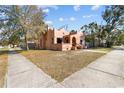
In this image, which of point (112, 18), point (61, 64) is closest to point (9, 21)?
point (61, 64)

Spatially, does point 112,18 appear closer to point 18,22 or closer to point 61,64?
point 18,22

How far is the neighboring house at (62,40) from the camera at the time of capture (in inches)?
662

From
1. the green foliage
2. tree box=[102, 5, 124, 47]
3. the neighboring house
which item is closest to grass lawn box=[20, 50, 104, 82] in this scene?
the green foliage

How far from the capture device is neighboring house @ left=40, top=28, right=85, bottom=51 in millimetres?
16817

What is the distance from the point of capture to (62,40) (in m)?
17.9

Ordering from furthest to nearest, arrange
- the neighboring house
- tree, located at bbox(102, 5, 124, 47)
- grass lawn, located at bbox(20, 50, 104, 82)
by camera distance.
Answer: tree, located at bbox(102, 5, 124, 47), the neighboring house, grass lawn, located at bbox(20, 50, 104, 82)

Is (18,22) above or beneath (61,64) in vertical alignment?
above

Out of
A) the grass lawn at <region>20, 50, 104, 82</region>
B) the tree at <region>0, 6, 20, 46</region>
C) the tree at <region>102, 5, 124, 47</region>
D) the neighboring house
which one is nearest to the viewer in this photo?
the grass lawn at <region>20, 50, 104, 82</region>

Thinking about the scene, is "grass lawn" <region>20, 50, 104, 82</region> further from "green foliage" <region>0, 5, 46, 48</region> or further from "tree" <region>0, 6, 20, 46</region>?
"tree" <region>0, 6, 20, 46</region>

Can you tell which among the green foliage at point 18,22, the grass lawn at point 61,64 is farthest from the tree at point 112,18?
the grass lawn at point 61,64

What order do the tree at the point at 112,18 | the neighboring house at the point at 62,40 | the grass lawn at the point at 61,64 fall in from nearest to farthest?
1. the grass lawn at the point at 61,64
2. the neighboring house at the point at 62,40
3. the tree at the point at 112,18

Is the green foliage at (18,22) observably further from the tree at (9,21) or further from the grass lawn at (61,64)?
the grass lawn at (61,64)
